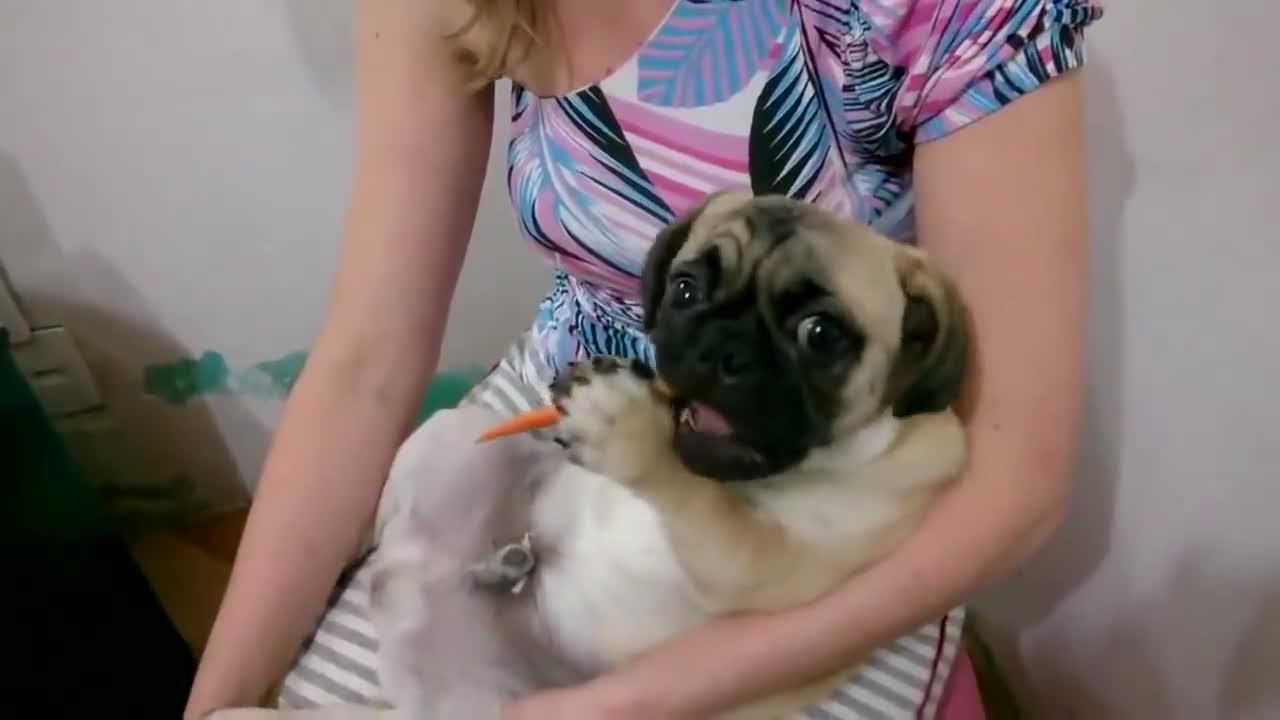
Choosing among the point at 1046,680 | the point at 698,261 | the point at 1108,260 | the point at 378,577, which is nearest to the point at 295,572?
the point at 378,577

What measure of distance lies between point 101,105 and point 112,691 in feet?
1.84

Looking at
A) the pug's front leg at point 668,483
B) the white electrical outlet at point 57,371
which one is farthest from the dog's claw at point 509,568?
the white electrical outlet at point 57,371

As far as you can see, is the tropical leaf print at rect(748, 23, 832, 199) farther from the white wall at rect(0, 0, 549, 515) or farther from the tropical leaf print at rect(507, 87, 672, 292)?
the white wall at rect(0, 0, 549, 515)

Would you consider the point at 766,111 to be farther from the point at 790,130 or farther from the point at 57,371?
the point at 57,371

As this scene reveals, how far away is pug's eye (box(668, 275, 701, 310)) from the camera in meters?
0.62

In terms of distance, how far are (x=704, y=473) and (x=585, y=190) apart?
0.79ft

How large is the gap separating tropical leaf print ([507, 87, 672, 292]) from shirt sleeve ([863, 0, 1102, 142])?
6.9 inches

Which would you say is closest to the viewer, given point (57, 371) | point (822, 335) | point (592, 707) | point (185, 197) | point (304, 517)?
point (822, 335)

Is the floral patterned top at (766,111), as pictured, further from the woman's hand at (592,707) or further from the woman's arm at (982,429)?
the woman's hand at (592,707)

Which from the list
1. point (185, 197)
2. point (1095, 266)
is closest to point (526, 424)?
point (1095, 266)

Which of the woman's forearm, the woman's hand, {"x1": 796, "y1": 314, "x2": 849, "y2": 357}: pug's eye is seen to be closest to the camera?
{"x1": 796, "y1": 314, "x2": 849, "y2": 357}: pug's eye

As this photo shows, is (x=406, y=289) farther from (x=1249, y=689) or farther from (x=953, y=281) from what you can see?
(x=1249, y=689)

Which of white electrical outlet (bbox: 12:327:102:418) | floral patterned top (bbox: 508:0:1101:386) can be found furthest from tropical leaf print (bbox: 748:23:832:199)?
white electrical outlet (bbox: 12:327:102:418)

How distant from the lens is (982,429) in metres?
0.68
